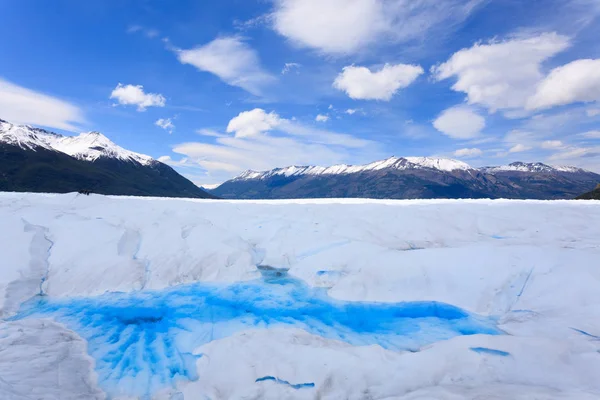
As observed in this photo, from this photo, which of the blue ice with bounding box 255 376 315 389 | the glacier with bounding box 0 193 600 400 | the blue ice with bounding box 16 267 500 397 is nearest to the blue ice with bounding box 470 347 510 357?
the glacier with bounding box 0 193 600 400

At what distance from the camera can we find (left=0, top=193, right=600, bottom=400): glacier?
610 centimetres

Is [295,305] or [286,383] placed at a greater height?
[295,305]

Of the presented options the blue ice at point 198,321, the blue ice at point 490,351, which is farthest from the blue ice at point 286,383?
the blue ice at point 490,351

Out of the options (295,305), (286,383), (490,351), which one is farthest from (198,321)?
(490,351)

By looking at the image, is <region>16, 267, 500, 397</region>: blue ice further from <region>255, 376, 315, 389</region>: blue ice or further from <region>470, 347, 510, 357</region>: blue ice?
<region>255, 376, 315, 389</region>: blue ice

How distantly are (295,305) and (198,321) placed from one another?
317 cm

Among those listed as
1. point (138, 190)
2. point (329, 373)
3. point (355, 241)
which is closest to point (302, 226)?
point (355, 241)

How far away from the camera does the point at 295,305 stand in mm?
9969

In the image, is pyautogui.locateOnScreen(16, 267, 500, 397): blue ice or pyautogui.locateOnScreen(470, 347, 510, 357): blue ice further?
pyautogui.locateOnScreen(16, 267, 500, 397): blue ice

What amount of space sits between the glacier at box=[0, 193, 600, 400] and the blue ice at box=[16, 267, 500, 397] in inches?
2.2

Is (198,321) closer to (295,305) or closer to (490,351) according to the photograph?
(295,305)

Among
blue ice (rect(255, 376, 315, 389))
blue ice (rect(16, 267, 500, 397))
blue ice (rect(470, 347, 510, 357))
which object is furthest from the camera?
blue ice (rect(16, 267, 500, 397))

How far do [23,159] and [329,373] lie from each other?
22500 cm

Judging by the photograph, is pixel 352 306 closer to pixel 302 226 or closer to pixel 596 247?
pixel 302 226
